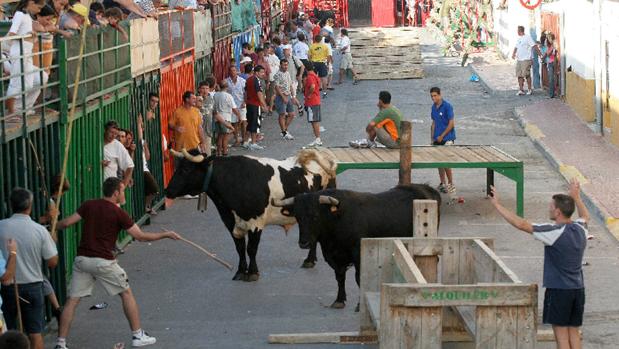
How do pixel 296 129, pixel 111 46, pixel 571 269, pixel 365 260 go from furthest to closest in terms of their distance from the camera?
pixel 296 129, pixel 111 46, pixel 365 260, pixel 571 269

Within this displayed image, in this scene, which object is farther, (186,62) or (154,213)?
(186,62)

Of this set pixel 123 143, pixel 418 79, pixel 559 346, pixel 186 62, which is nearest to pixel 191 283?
pixel 123 143

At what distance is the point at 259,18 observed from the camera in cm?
4659

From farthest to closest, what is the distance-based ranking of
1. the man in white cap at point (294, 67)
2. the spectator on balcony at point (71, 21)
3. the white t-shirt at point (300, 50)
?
the white t-shirt at point (300, 50) → the man in white cap at point (294, 67) → the spectator on balcony at point (71, 21)

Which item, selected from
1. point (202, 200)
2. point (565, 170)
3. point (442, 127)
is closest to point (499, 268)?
point (202, 200)

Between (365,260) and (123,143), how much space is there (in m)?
6.56

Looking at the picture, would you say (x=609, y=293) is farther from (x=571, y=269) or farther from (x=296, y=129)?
(x=296, y=129)

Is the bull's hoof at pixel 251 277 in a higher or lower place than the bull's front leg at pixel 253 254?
lower

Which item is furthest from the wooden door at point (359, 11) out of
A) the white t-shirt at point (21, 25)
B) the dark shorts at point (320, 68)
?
the white t-shirt at point (21, 25)

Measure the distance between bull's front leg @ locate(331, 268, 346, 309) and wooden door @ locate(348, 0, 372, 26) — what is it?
50.4 meters

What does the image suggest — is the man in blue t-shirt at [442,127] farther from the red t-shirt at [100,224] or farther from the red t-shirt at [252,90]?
the red t-shirt at [100,224]

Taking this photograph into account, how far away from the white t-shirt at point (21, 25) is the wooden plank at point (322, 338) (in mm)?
4345

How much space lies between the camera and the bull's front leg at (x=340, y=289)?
14731 millimetres

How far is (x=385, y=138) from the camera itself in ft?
71.1
